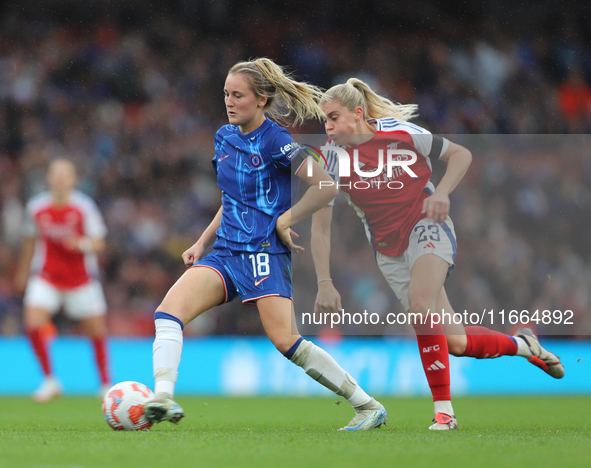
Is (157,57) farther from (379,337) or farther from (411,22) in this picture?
(379,337)

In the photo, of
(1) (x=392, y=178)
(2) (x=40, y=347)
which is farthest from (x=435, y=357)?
(2) (x=40, y=347)

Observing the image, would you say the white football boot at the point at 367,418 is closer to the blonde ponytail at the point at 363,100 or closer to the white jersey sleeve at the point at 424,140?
the white jersey sleeve at the point at 424,140

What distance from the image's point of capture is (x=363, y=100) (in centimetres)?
456

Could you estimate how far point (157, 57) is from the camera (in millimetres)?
13742

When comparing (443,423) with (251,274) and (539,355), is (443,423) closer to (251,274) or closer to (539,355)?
(539,355)

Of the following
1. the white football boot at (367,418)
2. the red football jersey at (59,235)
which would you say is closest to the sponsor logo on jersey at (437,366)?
the white football boot at (367,418)

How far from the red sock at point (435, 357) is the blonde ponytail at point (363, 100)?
129 cm

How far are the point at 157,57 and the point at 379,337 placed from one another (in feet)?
23.7

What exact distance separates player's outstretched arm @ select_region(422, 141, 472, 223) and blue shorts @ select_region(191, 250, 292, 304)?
2.76ft

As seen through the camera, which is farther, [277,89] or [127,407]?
[277,89]

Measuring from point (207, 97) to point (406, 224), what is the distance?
9.63m

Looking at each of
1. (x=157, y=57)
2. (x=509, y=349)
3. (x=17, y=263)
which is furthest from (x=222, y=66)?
(x=509, y=349)

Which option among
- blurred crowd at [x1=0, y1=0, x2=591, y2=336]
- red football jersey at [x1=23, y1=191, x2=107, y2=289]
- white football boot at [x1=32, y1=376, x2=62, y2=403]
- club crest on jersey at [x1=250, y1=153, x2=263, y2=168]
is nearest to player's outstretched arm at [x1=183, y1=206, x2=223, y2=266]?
club crest on jersey at [x1=250, y1=153, x2=263, y2=168]

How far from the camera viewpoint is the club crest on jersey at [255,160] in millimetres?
4012
